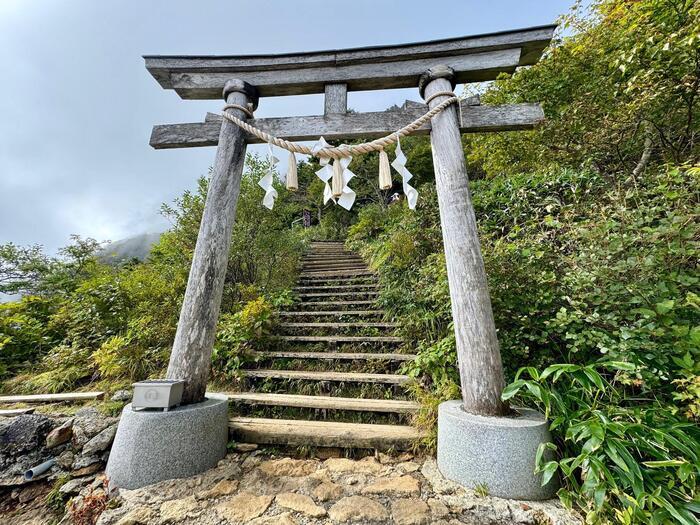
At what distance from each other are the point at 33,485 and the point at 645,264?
170 inches

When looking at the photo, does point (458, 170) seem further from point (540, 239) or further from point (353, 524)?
point (353, 524)

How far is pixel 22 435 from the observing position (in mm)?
2111

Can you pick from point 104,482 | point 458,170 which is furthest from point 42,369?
point 458,170

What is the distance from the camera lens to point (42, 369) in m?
3.39

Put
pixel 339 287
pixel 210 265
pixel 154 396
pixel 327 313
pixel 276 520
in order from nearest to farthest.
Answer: pixel 276 520
pixel 154 396
pixel 210 265
pixel 327 313
pixel 339 287

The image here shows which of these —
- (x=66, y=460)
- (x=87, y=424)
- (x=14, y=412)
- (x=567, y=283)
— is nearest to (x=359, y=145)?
(x=567, y=283)

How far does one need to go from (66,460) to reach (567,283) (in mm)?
3902

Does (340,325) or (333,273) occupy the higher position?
(333,273)

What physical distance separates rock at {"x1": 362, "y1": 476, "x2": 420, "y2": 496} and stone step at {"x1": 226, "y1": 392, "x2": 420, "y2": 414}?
0.63 m

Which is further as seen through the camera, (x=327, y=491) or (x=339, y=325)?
(x=339, y=325)

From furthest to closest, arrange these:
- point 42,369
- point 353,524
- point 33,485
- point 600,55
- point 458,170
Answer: point 600,55 < point 42,369 < point 458,170 < point 33,485 < point 353,524

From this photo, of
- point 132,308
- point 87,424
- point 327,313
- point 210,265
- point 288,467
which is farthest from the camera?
point 327,313

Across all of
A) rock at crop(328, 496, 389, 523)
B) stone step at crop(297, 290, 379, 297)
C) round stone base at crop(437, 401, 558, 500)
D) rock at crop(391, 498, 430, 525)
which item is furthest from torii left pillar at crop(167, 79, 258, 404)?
stone step at crop(297, 290, 379, 297)

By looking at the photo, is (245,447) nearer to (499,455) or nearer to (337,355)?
(337,355)
